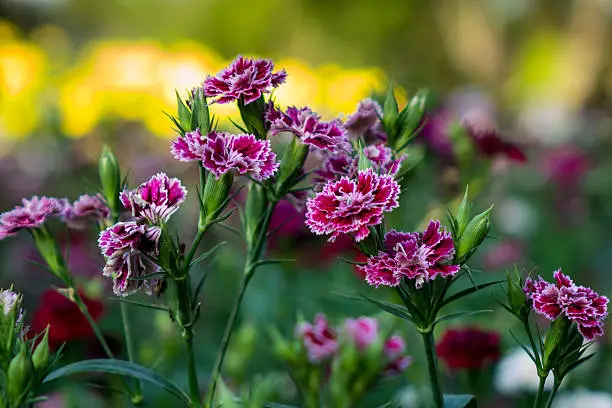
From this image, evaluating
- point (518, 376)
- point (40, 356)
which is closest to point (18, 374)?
point (40, 356)

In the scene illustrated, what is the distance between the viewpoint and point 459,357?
1.23 m

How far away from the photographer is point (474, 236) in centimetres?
73

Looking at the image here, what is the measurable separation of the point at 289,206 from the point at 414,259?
102 centimetres

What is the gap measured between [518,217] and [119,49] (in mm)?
1843

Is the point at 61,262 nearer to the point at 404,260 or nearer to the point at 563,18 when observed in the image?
the point at 404,260

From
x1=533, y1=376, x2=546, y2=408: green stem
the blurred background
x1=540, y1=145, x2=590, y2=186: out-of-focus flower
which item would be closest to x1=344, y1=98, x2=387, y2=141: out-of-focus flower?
the blurred background

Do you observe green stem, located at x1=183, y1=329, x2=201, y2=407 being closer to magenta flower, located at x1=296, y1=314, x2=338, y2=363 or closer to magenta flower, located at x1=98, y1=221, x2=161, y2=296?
magenta flower, located at x1=98, y1=221, x2=161, y2=296

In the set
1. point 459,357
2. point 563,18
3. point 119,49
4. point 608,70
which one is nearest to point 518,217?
point 608,70

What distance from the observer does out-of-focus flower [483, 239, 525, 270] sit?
248 centimetres

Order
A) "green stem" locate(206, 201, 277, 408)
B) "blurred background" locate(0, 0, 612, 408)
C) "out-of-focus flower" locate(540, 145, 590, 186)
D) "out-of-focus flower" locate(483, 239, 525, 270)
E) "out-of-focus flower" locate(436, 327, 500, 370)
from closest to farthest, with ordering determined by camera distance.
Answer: "green stem" locate(206, 201, 277, 408)
"out-of-focus flower" locate(436, 327, 500, 370)
"blurred background" locate(0, 0, 612, 408)
"out-of-focus flower" locate(483, 239, 525, 270)
"out-of-focus flower" locate(540, 145, 590, 186)

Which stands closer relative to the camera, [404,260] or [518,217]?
[404,260]

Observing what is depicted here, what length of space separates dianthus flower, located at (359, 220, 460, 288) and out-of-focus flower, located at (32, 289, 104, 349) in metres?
0.74

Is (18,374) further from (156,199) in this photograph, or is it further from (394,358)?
(394,358)

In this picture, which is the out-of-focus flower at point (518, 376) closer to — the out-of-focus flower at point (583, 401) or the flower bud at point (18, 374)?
the out-of-focus flower at point (583, 401)
